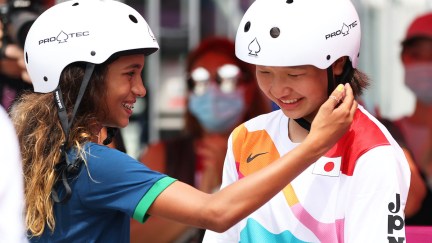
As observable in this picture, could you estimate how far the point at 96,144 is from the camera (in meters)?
3.54

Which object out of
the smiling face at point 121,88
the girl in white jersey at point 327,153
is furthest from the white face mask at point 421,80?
the smiling face at point 121,88

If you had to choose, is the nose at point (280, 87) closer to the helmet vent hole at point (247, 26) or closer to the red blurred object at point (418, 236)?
the helmet vent hole at point (247, 26)

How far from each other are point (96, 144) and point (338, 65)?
0.87m

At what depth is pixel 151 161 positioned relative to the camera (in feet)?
20.9

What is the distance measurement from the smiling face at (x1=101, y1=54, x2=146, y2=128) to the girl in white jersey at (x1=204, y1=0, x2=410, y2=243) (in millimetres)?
366

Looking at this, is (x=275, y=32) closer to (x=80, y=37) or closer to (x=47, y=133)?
(x=80, y=37)

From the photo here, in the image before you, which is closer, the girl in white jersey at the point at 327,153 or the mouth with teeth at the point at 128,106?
the girl in white jersey at the point at 327,153

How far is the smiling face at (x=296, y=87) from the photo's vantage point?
11.7ft

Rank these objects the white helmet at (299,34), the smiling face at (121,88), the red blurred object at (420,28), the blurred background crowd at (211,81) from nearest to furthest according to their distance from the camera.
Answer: the white helmet at (299,34)
the smiling face at (121,88)
the blurred background crowd at (211,81)
the red blurred object at (420,28)

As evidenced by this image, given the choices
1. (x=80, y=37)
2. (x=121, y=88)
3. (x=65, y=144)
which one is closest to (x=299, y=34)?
(x=121, y=88)

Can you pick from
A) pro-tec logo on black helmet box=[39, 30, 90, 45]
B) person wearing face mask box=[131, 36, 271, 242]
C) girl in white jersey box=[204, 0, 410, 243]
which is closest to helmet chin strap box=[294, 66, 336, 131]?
girl in white jersey box=[204, 0, 410, 243]

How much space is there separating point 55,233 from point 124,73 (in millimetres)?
598

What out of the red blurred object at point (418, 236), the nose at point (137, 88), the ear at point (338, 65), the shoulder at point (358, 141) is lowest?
the red blurred object at point (418, 236)

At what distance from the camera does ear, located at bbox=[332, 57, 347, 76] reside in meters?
3.69
